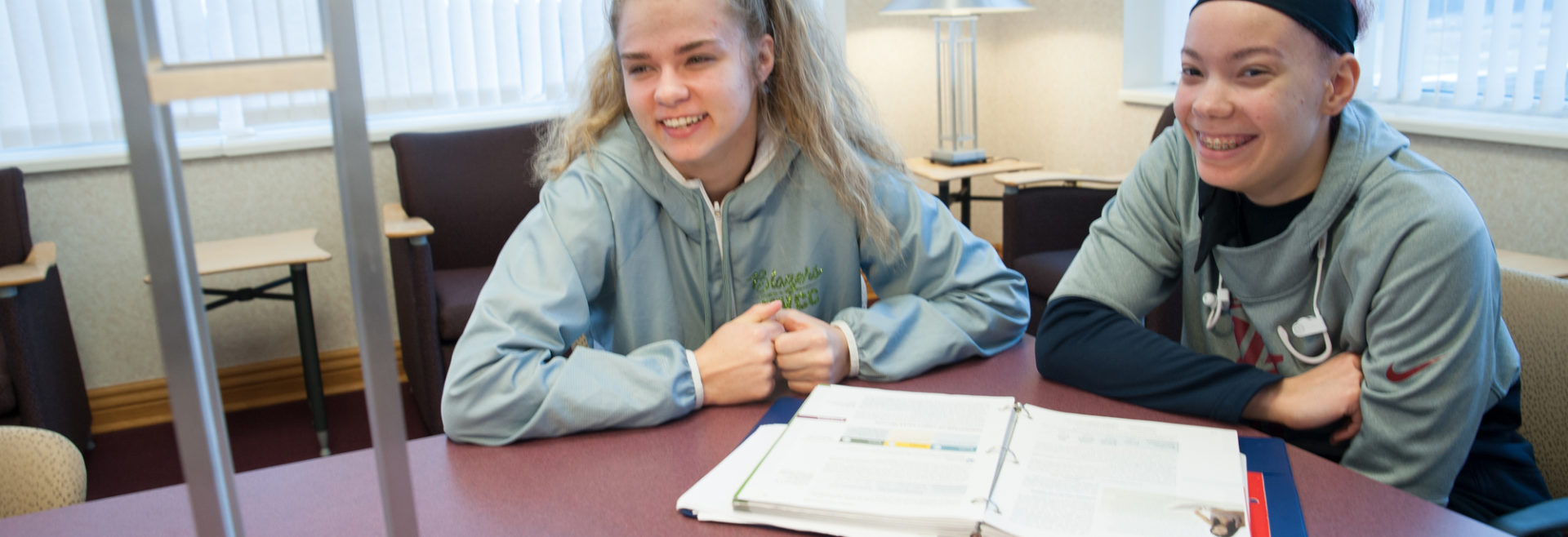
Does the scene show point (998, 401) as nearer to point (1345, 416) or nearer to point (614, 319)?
point (1345, 416)

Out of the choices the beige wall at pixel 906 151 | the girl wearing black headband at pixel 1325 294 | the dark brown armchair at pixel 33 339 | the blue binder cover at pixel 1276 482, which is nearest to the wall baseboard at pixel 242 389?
the beige wall at pixel 906 151

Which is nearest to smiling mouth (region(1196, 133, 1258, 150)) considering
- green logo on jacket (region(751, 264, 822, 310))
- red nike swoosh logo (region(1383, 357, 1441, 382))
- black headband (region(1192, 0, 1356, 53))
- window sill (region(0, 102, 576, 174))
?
black headband (region(1192, 0, 1356, 53))

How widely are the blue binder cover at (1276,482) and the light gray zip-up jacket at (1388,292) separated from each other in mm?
156

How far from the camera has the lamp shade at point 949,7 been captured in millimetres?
3357

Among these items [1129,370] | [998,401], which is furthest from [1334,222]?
[998,401]

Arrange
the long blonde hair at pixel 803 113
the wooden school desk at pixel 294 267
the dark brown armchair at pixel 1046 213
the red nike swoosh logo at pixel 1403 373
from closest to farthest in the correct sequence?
the red nike swoosh logo at pixel 1403 373
the long blonde hair at pixel 803 113
the wooden school desk at pixel 294 267
the dark brown armchair at pixel 1046 213

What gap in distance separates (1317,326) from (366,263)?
1043 millimetres

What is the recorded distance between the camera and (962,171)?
3.51m

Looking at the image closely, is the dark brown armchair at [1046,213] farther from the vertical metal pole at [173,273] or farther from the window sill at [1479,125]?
the vertical metal pole at [173,273]

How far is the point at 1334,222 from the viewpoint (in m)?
1.16

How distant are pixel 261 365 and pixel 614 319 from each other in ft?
7.79

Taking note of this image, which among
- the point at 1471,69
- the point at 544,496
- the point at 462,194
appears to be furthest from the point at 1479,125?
the point at 462,194

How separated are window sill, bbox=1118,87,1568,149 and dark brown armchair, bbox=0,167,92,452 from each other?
3.15 metres

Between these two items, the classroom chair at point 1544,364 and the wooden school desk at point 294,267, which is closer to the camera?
the classroom chair at point 1544,364
